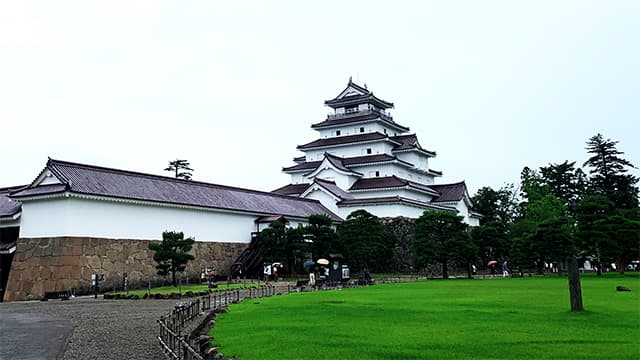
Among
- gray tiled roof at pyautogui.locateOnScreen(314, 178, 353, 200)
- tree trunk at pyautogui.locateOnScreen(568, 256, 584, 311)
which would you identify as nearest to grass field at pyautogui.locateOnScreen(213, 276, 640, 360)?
tree trunk at pyautogui.locateOnScreen(568, 256, 584, 311)

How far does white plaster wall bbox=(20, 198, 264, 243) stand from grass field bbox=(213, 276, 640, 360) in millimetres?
15446

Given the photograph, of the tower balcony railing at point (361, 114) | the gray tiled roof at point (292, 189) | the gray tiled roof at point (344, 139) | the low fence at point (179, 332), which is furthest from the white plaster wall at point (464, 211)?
the low fence at point (179, 332)

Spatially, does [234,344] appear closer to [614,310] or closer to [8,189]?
[614,310]

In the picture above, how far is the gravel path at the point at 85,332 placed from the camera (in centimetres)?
1080

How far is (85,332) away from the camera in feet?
44.8

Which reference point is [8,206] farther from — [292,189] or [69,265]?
[292,189]

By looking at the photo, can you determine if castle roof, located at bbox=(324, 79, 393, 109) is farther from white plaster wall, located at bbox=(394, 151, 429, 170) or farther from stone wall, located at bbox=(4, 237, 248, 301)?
stone wall, located at bbox=(4, 237, 248, 301)

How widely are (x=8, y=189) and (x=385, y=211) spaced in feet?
93.7

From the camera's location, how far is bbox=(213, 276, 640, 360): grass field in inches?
352

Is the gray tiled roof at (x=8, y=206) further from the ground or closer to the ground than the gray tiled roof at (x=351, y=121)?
closer to the ground

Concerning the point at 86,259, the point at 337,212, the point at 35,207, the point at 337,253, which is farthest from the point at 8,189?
the point at 337,212

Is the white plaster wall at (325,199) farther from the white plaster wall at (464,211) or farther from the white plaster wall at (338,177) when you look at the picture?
the white plaster wall at (464,211)

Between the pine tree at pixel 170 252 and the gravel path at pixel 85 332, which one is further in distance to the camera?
the pine tree at pixel 170 252

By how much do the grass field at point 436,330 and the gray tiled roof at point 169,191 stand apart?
16949 millimetres
